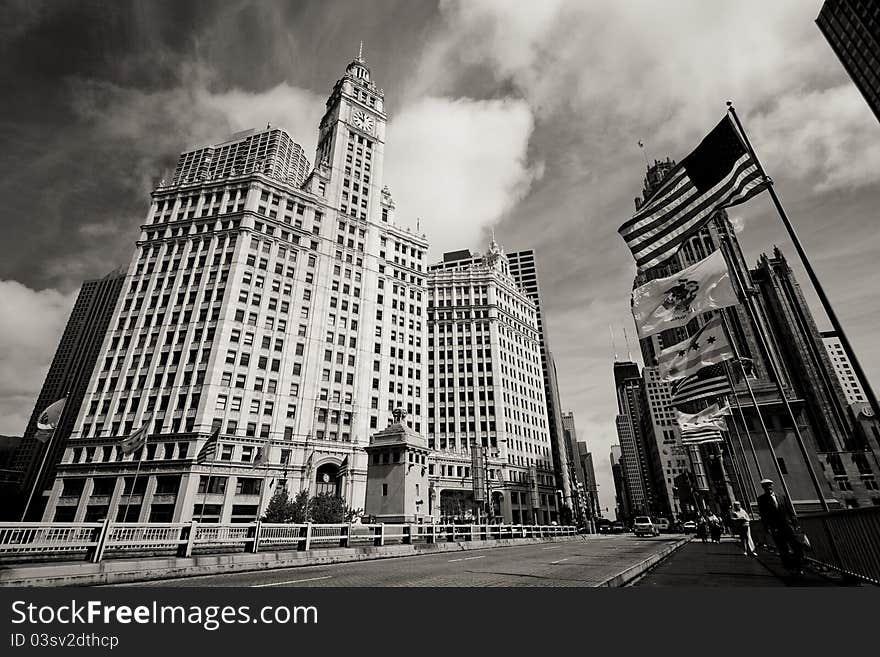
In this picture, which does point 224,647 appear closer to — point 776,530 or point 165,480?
point 776,530

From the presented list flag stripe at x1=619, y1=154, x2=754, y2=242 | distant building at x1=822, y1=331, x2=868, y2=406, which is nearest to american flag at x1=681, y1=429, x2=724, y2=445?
flag stripe at x1=619, y1=154, x2=754, y2=242

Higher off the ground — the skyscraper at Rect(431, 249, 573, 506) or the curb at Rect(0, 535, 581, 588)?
the skyscraper at Rect(431, 249, 573, 506)

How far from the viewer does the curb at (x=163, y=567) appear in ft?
29.7

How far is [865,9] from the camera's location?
70.9m

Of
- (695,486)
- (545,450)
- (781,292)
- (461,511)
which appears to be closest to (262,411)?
(461,511)

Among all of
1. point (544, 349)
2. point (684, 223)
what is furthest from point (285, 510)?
point (544, 349)

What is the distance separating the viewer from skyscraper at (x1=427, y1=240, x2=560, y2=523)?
7406cm

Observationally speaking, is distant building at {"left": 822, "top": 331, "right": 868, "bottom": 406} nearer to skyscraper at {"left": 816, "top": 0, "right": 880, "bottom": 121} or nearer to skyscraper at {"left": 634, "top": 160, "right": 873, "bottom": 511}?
skyscraper at {"left": 634, "top": 160, "right": 873, "bottom": 511}

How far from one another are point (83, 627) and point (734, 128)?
693 inches

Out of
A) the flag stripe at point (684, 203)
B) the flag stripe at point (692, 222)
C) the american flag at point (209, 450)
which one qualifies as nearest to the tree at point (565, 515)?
the american flag at point (209, 450)

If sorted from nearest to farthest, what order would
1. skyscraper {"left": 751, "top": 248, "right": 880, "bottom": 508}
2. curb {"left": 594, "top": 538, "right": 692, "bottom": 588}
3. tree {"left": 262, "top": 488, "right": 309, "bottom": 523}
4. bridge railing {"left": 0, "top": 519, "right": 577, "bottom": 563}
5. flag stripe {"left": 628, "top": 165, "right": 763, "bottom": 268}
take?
curb {"left": 594, "top": 538, "right": 692, "bottom": 588} < bridge railing {"left": 0, "top": 519, "right": 577, "bottom": 563} < flag stripe {"left": 628, "top": 165, "right": 763, "bottom": 268} < tree {"left": 262, "top": 488, "right": 309, "bottom": 523} < skyscraper {"left": 751, "top": 248, "right": 880, "bottom": 508}

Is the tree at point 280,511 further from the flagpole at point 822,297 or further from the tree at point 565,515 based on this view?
the tree at point 565,515

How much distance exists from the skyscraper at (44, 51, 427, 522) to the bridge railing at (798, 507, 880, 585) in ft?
156

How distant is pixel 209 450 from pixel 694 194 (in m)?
42.8
